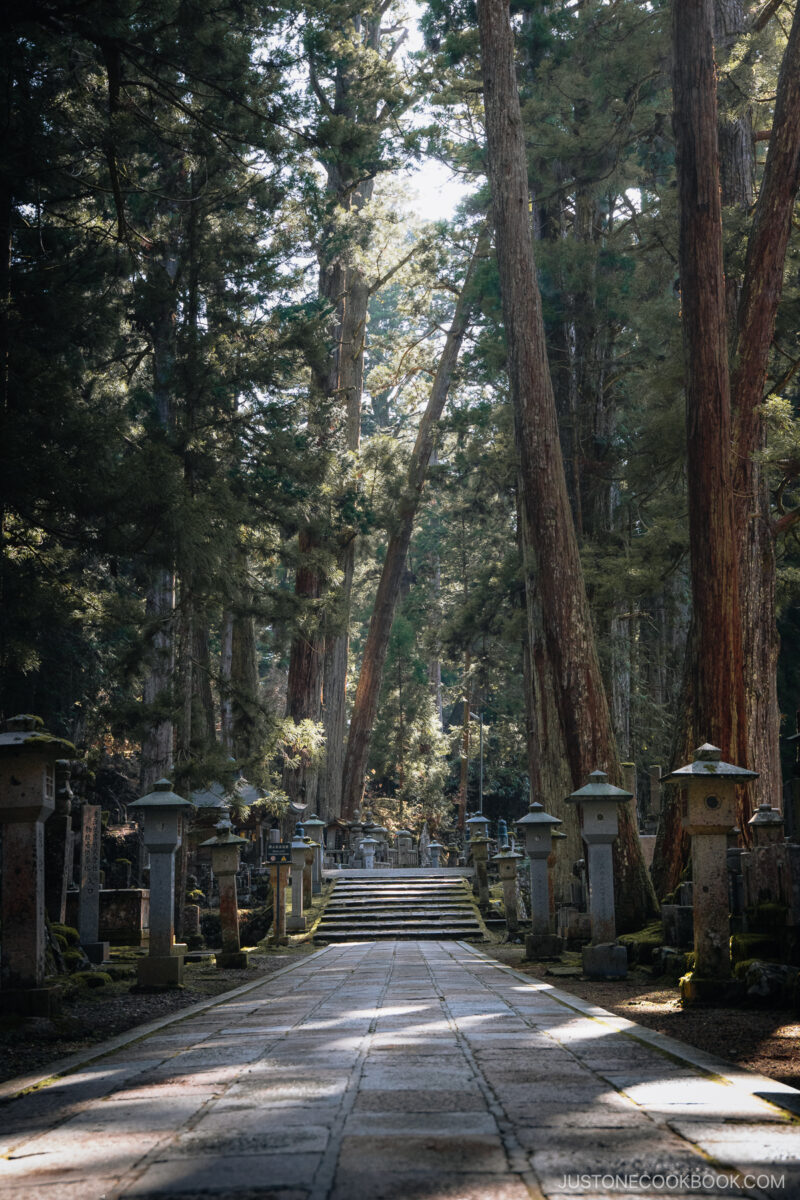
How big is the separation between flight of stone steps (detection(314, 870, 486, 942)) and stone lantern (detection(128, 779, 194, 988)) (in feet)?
24.0

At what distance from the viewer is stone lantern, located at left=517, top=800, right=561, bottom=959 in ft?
34.1

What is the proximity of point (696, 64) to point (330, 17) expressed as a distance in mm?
5895

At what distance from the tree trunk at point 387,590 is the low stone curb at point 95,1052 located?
1861cm

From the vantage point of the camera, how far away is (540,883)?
10.6m

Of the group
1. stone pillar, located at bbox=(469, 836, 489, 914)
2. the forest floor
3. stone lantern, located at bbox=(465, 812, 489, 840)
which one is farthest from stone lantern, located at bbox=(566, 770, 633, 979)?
stone lantern, located at bbox=(465, 812, 489, 840)

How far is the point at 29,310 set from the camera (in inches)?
445

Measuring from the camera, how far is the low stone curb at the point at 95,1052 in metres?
4.23

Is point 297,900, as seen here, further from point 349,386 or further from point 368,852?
point 349,386

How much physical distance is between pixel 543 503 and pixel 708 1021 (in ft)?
25.4

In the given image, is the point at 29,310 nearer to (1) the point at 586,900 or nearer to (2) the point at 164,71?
(2) the point at 164,71

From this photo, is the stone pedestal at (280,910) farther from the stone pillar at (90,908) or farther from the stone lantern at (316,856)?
the stone lantern at (316,856)

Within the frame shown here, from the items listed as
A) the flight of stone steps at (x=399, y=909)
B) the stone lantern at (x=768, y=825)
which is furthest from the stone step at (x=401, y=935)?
the stone lantern at (x=768, y=825)

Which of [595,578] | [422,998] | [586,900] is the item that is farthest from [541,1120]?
[595,578]

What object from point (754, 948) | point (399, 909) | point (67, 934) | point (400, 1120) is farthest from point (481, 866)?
point (400, 1120)
